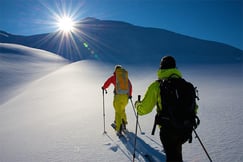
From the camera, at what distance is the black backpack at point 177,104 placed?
3.11 metres

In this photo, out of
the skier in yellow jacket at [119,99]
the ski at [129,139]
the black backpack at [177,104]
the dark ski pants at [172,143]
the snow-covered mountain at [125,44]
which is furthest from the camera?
the snow-covered mountain at [125,44]

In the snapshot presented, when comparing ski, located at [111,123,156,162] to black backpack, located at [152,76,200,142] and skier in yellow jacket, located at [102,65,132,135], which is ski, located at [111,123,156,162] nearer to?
skier in yellow jacket, located at [102,65,132,135]

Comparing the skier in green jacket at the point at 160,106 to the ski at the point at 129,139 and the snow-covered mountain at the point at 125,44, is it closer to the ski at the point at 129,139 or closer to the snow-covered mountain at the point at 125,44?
the ski at the point at 129,139

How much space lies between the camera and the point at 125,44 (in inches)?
2672

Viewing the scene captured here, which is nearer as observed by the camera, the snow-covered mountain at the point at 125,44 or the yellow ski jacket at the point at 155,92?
the yellow ski jacket at the point at 155,92

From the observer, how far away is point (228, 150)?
4562mm

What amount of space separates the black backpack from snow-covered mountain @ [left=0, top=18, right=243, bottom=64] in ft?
155

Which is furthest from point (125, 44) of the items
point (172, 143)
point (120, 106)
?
point (172, 143)

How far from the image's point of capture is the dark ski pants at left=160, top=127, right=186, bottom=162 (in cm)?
327

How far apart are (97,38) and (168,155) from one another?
73359mm

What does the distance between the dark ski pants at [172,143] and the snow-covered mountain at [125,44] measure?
47.1 m

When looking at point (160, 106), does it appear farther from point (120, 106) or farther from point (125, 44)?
point (125, 44)

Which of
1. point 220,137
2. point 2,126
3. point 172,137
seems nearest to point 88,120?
point 2,126

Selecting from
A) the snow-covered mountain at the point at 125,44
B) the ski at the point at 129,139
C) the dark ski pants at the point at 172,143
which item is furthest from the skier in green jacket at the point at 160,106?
the snow-covered mountain at the point at 125,44
